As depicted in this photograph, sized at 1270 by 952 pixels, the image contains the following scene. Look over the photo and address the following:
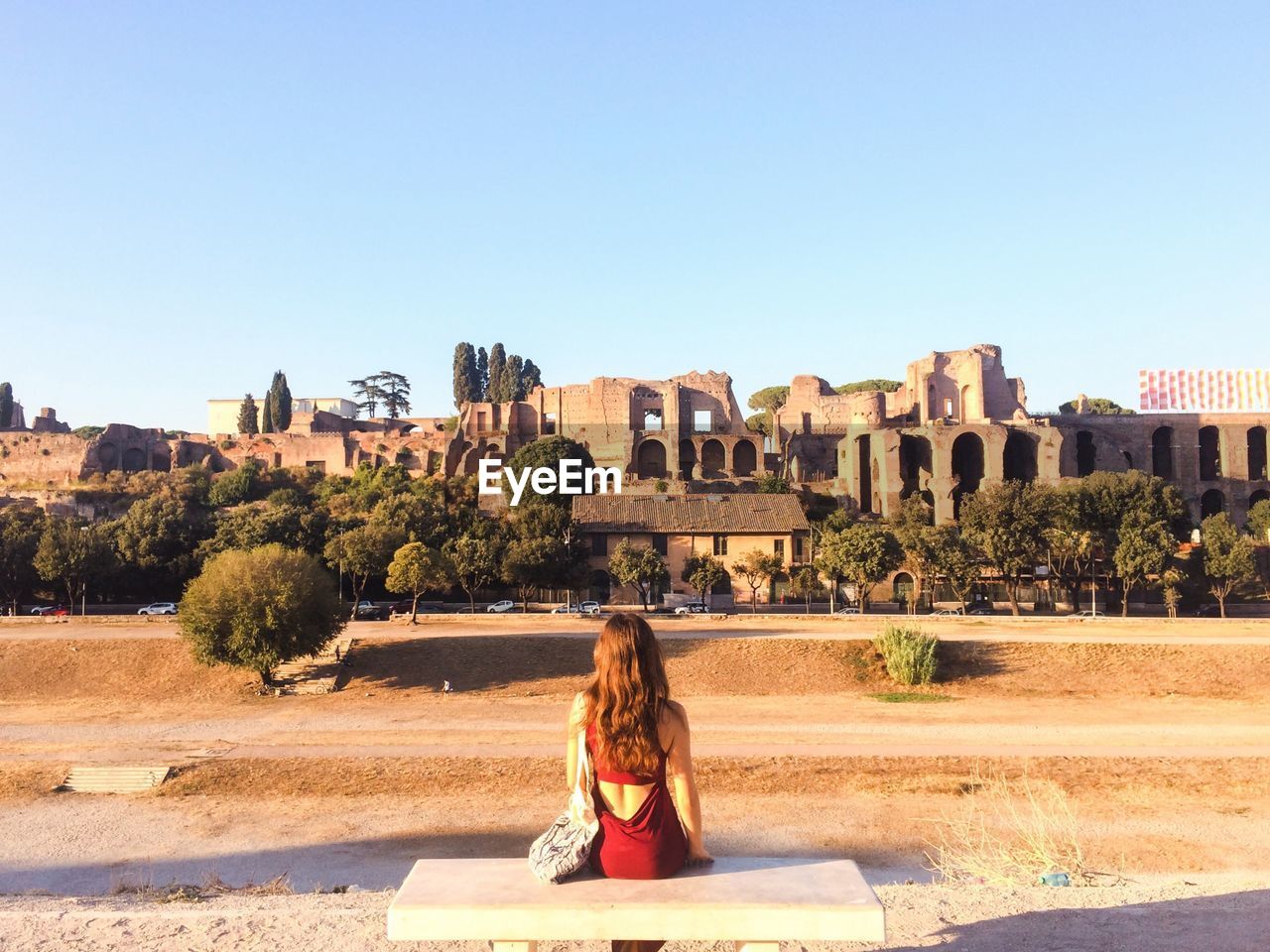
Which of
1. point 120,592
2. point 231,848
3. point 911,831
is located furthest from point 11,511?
point 911,831

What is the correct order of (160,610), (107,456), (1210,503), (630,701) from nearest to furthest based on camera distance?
1. (630,701)
2. (160,610)
3. (1210,503)
4. (107,456)

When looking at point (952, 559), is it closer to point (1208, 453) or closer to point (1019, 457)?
point (1019, 457)

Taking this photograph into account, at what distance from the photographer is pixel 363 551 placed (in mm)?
41375

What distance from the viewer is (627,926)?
14.7ft

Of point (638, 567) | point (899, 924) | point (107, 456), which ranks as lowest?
point (899, 924)

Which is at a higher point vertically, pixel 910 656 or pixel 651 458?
pixel 651 458

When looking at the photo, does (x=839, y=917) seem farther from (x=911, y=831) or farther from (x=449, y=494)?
(x=449, y=494)

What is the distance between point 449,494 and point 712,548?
24.3 m

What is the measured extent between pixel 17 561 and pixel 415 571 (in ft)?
67.3

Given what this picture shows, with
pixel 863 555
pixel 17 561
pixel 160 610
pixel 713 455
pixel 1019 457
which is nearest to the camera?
pixel 863 555

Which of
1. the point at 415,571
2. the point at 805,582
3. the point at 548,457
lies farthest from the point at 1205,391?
the point at 415,571

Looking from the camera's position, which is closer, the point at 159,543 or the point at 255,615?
the point at 255,615

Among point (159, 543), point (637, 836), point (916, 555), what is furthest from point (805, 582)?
point (637, 836)

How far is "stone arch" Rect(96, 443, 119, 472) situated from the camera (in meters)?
74.0
